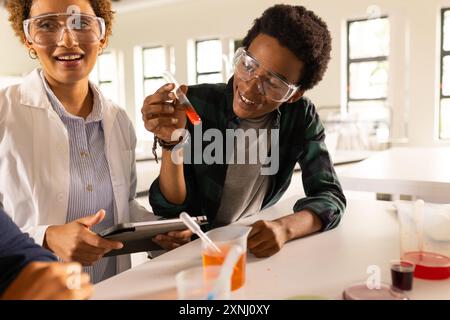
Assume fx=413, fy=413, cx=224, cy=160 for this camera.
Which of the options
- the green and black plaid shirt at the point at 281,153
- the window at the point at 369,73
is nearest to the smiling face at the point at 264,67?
the green and black plaid shirt at the point at 281,153

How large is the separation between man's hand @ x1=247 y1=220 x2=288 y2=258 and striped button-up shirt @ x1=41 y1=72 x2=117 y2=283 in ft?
1.94

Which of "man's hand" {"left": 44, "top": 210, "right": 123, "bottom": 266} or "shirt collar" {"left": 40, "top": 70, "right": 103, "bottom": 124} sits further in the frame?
"shirt collar" {"left": 40, "top": 70, "right": 103, "bottom": 124}

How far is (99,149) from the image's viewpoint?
1412 mm

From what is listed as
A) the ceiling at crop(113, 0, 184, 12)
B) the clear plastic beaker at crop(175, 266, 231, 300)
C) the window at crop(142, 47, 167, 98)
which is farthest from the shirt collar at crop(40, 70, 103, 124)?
the window at crop(142, 47, 167, 98)

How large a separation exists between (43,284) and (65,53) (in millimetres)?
855

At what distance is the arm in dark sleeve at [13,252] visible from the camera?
75cm

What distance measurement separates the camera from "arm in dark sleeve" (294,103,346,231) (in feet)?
4.23

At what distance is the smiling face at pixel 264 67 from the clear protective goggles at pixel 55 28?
0.51 metres

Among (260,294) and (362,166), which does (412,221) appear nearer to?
(260,294)

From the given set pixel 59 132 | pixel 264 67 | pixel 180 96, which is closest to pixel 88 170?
pixel 59 132

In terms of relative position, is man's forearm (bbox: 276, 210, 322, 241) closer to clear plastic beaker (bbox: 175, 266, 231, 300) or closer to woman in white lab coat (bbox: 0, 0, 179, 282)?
clear plastic beaker (bbox: 175, 266, 231, 300)

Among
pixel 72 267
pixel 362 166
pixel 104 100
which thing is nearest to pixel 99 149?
pixel 104 100

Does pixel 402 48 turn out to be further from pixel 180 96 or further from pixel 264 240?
pixel 264 240

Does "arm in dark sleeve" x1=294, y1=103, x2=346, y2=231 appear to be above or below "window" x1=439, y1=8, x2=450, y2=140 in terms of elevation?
below
